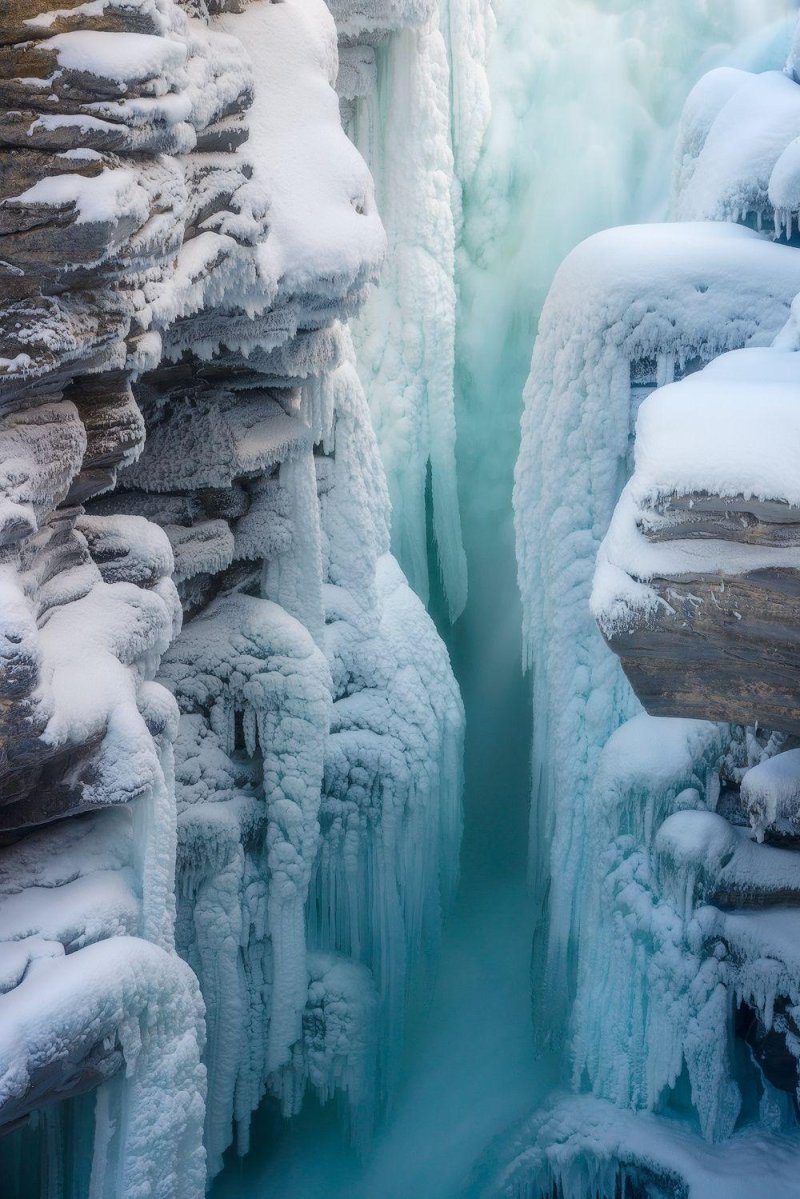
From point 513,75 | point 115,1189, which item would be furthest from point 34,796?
point 513,75

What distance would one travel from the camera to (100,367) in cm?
254

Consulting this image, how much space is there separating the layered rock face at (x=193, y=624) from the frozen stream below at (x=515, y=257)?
0.70 meters

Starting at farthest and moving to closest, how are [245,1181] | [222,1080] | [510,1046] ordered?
[510,1046], [245,1181], [222,1080]

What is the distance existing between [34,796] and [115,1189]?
87 centimetres

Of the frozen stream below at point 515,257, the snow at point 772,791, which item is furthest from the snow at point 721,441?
the frozen stream below at point 515,257

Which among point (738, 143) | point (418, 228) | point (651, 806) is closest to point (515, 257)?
point (418, 228)

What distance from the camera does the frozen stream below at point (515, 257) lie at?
5.83 metres

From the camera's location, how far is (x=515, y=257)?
6.25 meters

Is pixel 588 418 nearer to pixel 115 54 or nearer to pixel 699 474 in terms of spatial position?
pixel 699 474

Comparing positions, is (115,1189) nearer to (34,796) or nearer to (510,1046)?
(34,796)

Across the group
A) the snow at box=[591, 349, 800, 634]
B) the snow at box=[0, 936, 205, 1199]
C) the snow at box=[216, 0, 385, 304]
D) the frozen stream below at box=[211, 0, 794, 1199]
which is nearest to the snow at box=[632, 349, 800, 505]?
the snow at box=[591, 349, 800, 634]

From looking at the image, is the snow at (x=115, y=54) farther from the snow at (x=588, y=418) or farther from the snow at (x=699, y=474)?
the snow at (x=588, y=418)

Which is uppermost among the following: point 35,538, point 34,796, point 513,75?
point 513,75

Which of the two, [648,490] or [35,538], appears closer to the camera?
[35,538]
